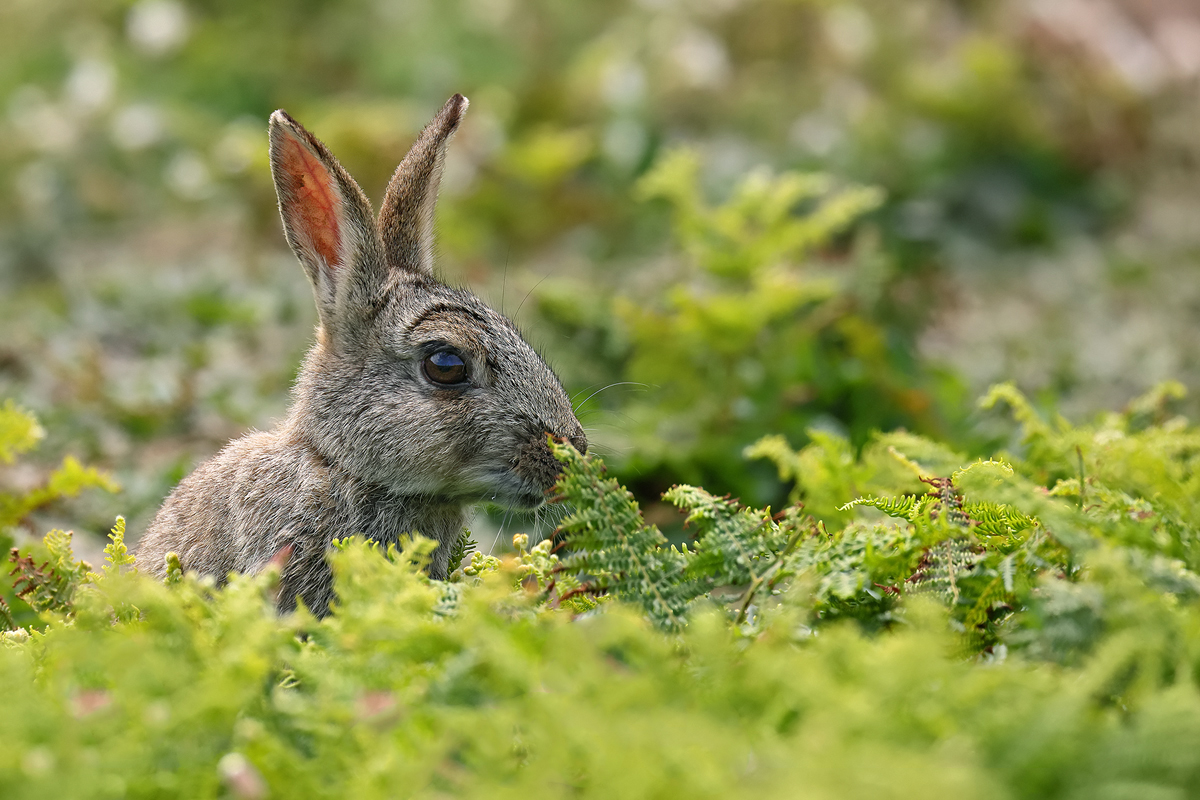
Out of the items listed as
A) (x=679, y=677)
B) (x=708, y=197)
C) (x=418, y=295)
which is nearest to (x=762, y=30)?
(x=708, y=197)

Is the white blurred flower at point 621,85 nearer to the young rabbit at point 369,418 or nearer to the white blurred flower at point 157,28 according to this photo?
the white blurred flower at point 157,28

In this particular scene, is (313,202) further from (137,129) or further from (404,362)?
(137,129)

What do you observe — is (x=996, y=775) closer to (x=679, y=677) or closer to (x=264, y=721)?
(x=679, y=677)

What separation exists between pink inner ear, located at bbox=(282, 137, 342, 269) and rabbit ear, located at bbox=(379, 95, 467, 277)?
19cm

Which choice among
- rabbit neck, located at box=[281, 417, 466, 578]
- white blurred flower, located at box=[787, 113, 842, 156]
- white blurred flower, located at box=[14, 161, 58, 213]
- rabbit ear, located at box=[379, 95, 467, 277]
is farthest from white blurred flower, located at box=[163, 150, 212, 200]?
rabbit neck, located at box=[281, 417, 466, 578]

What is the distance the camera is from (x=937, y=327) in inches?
274

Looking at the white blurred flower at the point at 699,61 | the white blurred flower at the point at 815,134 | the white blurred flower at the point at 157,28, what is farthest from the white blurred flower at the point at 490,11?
the white blurred flower at the point at 815,134

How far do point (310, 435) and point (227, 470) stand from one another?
31cm

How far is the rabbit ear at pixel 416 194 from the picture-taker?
3.75 meters

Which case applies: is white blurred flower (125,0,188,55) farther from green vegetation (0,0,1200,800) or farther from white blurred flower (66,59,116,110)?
white blurred flower (66,59,116,110)

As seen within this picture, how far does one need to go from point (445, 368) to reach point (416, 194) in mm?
728

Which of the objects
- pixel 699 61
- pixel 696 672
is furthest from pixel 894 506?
pixel 699 61

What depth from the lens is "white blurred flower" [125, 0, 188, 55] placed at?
10445mm

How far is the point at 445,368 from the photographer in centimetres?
346
